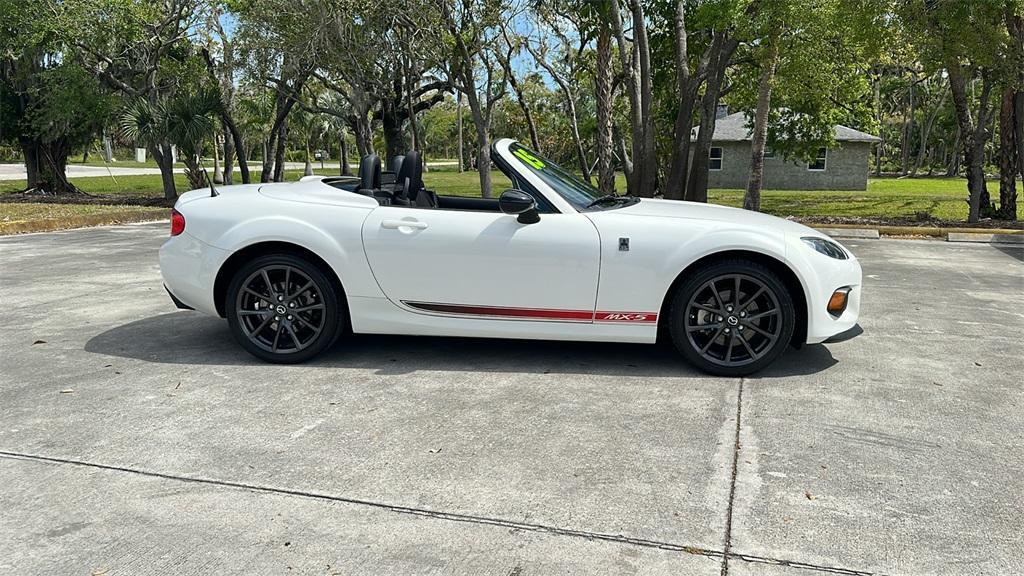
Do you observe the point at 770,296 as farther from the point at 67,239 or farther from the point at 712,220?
the point at 67,239

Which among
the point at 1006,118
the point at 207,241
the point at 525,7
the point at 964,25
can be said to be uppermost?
the point at 525,7

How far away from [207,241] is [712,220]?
3.22 m

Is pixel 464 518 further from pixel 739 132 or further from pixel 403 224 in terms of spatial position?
pixel 739 132

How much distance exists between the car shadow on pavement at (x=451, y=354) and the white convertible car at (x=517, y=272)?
228mm

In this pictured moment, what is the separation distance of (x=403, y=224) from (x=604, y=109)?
1732 centimetres

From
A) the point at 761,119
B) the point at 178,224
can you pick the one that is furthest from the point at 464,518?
the point at 761,119

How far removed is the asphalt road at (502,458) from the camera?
284cm

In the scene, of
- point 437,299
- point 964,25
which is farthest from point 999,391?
point 964,25

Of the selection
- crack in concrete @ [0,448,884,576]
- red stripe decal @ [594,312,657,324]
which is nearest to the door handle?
red stripe decal @ [594,312,657,324]

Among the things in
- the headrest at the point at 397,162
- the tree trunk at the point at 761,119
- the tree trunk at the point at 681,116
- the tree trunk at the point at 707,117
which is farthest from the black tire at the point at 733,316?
the tree trunk at the point at 681,116

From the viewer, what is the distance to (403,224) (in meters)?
4.96

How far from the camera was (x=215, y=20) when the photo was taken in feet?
70.4

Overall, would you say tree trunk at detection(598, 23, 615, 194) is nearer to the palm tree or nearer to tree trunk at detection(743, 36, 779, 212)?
tree trunk at detection(743, 36, 779, 212)

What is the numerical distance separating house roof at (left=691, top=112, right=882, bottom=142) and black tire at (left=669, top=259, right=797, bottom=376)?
28.2m
